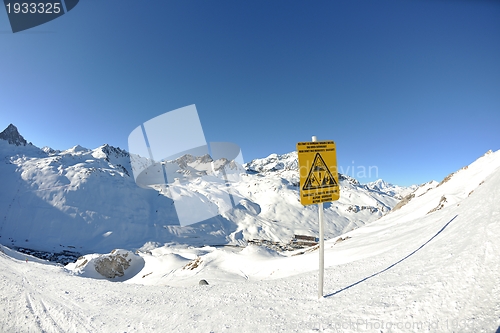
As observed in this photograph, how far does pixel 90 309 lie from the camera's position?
5.61m

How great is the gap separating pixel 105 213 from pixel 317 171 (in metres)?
99.5

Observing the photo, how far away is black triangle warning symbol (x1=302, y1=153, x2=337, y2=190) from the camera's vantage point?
12.9 feet

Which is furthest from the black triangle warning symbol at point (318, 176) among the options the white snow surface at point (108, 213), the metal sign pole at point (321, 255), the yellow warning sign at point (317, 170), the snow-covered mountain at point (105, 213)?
the snow-covered mountain at point (105, 213)

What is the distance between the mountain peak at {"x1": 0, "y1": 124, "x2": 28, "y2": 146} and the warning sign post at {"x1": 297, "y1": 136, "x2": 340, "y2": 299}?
195m

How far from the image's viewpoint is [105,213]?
83.4 m

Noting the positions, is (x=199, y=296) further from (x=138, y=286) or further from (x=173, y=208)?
(x=173, y=208)

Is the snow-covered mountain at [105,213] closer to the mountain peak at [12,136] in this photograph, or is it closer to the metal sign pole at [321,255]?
the mountain peak at [12,136]

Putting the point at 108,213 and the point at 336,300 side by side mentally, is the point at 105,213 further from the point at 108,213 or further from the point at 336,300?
the point at 336,300

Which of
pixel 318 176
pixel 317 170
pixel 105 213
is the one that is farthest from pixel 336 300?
pixel 105 213

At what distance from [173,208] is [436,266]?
108m

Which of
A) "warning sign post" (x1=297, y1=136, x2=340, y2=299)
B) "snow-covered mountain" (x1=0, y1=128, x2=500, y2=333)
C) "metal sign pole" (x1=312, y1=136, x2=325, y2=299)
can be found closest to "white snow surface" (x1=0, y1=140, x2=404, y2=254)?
"snow-covered mountain" (x1=0, y1=128, x2=500, y2=333)

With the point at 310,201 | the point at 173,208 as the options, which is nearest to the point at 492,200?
the point at 310,201

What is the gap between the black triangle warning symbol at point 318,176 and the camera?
3.94 meters

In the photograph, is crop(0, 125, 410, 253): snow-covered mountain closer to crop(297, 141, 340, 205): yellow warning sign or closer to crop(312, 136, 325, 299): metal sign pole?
crop(312, 136, 325, 299): metal sign pole
